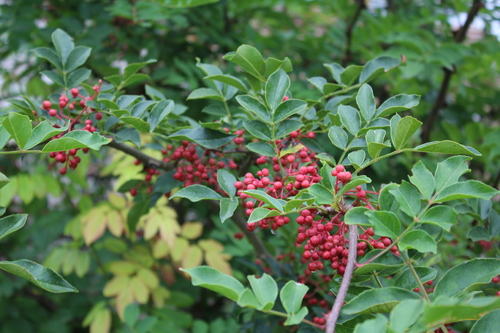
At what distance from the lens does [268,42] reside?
227cm

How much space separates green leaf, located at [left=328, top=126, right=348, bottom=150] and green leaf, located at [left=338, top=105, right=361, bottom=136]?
2 cm

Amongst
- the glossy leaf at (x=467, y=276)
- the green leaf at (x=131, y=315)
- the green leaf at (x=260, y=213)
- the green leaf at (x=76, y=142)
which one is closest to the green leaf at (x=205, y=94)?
the green leaf at (x=76, y=142)

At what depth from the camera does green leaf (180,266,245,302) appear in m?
0.58

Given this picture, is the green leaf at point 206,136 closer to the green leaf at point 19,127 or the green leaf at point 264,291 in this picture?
the green leaf at point 19,127

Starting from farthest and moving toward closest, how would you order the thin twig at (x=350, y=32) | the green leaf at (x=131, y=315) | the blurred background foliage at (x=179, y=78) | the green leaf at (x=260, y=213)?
1. the thin twig at (x=350, y=32)
2. the blurred background foliage at (x=179, y=78)
3. the green leaf at (x=131, y=315)
4. the green leaf at (x=260, y=213)

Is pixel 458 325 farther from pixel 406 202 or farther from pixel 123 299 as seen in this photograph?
pixel 123 299

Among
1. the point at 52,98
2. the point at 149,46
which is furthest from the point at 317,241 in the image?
the point at 149,46

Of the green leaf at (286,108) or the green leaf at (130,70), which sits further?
the green leaf at (130,70)

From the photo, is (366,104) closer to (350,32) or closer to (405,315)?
(405,315)

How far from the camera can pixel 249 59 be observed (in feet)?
2.99

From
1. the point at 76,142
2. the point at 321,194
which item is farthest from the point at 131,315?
the point at 321,194

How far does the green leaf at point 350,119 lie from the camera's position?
881 millimetres

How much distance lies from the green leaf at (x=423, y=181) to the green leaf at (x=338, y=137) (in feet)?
0.56

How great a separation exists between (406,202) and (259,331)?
664 millimetres
